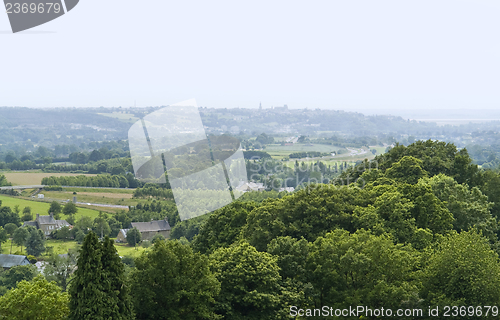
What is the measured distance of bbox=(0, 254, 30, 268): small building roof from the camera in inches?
2709

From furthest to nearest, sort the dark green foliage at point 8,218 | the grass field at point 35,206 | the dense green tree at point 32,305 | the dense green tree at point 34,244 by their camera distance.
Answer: the grass field at point 35,206 → the dark green foliage at point 8,218 → the dense green tree at point 34,244 → the dense green tree at point 32,305

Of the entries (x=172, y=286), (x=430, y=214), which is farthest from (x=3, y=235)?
(x=172, y=286)

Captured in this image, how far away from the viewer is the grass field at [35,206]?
10454 centimetres

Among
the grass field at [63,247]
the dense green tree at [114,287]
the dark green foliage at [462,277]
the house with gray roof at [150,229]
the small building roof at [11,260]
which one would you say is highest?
the dense green tree at [114,287]

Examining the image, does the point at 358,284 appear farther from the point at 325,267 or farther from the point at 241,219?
the point at 241,219

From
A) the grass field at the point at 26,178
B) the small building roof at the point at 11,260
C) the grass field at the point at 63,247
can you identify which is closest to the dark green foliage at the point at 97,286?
the small building roof at the point at 11,260

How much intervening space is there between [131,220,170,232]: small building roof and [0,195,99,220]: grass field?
1198 cm

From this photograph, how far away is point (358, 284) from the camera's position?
2152 centimetres

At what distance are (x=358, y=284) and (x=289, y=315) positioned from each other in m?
3.21

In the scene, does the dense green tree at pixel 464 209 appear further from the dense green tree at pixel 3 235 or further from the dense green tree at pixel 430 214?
the dense green tree at pixel 3 235

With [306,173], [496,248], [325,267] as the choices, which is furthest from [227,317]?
[306,173]

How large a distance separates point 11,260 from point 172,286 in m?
59.6

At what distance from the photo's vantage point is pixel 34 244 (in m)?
78.3

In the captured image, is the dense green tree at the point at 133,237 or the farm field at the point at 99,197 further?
the farm field at the point at 99,197
